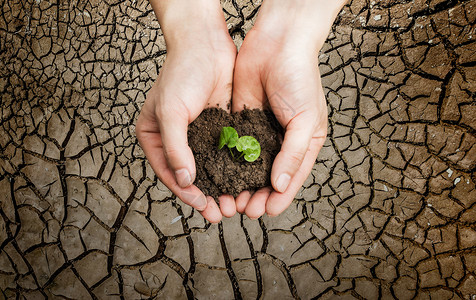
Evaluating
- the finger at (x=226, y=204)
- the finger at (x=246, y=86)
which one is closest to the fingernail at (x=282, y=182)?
the finger at (x=226, y=204)

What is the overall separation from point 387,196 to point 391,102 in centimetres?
75

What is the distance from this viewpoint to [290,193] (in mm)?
1889

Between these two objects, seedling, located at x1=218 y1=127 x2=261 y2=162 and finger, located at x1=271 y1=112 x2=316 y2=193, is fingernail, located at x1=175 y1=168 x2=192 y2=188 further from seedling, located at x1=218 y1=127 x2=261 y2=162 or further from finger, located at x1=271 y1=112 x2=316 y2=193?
finger, located at x1=271 y1=112 x2=316 y2=193

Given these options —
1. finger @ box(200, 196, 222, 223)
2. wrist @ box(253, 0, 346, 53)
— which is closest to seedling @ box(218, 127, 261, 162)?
→ finger @ box(200, 196, 222, 223)

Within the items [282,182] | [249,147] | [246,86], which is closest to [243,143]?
[249,147]

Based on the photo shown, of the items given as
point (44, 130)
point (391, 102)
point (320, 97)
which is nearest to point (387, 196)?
point (391, 102)

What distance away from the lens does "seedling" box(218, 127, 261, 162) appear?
172 cm

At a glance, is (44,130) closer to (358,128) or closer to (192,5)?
(192,5)

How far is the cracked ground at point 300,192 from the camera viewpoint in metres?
2.40

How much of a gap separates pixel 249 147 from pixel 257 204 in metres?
0.34

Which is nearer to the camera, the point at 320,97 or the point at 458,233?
the point at 320,97

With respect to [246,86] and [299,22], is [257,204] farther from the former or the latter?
[299,22]

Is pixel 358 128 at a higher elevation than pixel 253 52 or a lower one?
lower

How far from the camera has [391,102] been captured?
2.62m
